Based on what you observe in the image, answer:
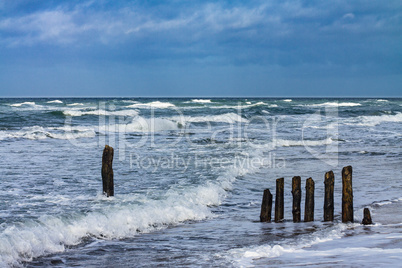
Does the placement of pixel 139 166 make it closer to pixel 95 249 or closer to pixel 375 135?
pixel 95 249

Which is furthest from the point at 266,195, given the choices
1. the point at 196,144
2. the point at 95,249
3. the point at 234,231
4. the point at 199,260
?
the point at 196,144

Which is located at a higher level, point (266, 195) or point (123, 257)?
point (266, 195)

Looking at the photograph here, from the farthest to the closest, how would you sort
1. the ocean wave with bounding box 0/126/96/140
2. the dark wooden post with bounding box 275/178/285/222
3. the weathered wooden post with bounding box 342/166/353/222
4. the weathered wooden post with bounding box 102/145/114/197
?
the ocean wave with bounding box 0/126/96/140, the weathered wooden post with bounding box 102/145/114/197, the dark wooden post with bounding box 275/178/285/222, the weathered wooden post with bounding box 342/166/353/222

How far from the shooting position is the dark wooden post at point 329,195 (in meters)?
8.05

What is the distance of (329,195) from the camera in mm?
8094

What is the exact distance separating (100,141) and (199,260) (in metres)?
17.6

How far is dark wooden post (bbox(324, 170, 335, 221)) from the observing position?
26.4 feet

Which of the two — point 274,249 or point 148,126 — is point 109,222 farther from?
point 148,126

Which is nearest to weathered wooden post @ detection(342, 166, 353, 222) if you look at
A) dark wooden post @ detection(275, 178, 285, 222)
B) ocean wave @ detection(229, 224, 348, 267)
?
ocean wave @ detection(229, 224, 348, 267)

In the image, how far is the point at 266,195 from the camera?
8.29 metres

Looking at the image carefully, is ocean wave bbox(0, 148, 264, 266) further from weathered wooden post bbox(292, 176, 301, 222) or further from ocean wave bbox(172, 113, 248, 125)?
ocean wave bbox(172, 113, 248, 125)

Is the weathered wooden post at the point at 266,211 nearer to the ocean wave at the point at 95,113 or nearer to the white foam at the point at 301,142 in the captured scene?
the white foam at the point at 301,142

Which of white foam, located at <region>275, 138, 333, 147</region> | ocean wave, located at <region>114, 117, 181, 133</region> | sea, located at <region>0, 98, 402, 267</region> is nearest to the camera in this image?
sea, located at <region>0, 98, 402, 267</region>

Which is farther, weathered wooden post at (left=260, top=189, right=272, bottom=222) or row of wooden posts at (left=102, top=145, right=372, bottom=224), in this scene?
weathered wooden post at (left=260, top=189, right=272, bottom=222)
